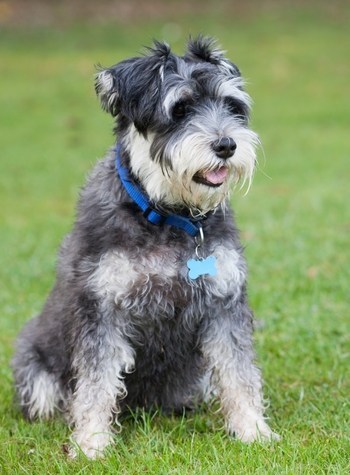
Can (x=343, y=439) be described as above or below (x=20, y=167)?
above

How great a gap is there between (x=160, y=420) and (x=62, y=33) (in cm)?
2218

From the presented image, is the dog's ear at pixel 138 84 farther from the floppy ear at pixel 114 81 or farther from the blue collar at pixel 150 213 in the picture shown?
the blue collar at pixel 150 213

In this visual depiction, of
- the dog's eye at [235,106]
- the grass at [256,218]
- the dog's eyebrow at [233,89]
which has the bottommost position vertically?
the grass at [256,218]

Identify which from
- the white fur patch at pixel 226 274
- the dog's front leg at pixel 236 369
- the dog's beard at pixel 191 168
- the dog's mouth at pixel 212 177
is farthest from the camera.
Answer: the dog's front leg at pixel 236 369

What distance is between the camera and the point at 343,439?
4.38 m

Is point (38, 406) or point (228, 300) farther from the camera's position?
point (38, 406)

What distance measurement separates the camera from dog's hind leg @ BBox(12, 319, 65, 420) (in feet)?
17.0

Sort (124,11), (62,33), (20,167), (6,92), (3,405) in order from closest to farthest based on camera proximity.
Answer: (3,405), (20,167), (6,92), (62,33), (124,11)

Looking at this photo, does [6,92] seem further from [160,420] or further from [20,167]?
[160,420]

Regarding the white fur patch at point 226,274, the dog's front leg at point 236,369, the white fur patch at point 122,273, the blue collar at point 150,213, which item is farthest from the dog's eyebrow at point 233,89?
the dog's front leg at point 236,369

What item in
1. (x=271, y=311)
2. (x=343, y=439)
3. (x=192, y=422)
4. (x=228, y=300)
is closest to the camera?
(x=343, y=439)

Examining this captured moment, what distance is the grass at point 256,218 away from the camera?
4.46m

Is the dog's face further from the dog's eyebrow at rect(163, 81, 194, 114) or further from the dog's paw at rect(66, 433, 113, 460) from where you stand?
the dog's paw at rect(66, 433, 113, 460)

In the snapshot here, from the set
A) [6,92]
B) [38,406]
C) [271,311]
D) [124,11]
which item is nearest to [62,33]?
[124,11]
